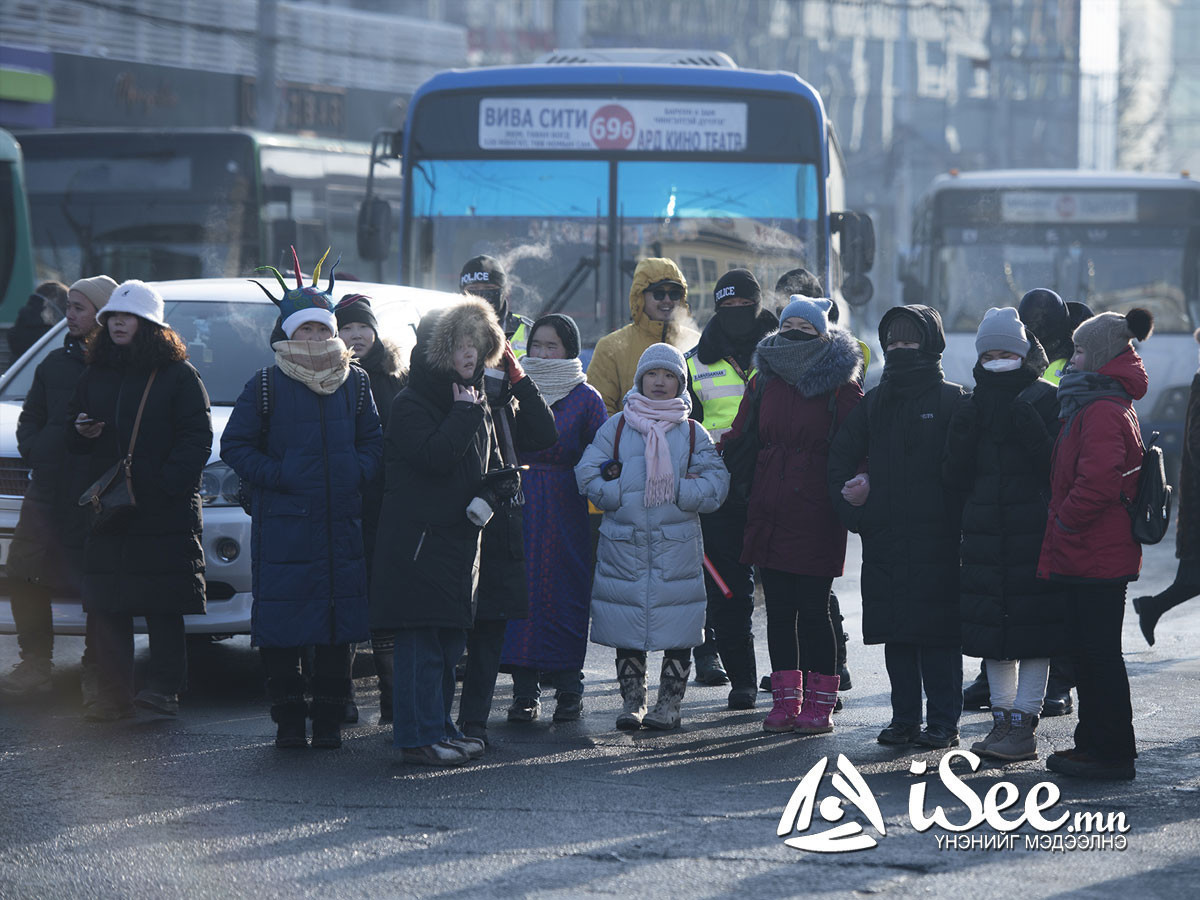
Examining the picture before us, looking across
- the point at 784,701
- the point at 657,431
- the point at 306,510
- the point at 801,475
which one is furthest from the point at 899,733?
the point at 306,510

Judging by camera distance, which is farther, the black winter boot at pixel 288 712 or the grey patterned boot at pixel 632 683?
the grey patterned boot at pixel 632 683

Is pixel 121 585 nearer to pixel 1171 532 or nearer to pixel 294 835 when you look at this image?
pixel 294 835

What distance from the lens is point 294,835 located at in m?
5.59

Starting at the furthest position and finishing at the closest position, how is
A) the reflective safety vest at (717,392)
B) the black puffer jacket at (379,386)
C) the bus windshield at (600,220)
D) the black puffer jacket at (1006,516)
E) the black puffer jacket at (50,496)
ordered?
the bus windshield at (600,220) → the reflective safety vest at (717,392) → the black puffer jacket at (50,496) → the black puffer jacket at (379,386) → the black puffer jacket at (1006,516)

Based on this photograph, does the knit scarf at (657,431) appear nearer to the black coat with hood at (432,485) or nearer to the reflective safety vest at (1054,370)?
the black coat with hood at (432,485)

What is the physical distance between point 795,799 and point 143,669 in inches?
153

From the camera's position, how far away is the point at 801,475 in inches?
287

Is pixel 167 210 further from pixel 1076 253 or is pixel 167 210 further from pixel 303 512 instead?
pixel 303 512

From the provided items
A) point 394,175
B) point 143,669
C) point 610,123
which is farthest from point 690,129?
point 394,175

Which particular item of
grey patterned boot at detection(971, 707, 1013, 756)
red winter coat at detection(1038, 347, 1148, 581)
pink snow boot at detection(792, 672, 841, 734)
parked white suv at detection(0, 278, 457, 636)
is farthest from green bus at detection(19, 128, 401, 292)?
red winter coat at detection(1038, 347, 1148, 581)

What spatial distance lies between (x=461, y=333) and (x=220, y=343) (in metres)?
2.84

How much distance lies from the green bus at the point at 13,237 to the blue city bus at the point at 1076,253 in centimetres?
830

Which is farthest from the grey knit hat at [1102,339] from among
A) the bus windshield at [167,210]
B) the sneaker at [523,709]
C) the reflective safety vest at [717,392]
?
the bus windshield at [167,210]

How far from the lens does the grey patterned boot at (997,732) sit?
6656mm
